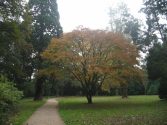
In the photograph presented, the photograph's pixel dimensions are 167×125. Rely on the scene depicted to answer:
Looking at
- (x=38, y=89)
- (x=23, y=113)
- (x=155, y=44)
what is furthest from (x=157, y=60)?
(x=38, y=89)

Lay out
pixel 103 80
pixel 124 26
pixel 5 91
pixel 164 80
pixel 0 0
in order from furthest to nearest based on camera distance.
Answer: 1. pixel 124 26
2. pixel 164 80
3. pixel 103 80
4. pixel 0 0
5. pixel 5 91

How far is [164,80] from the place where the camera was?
3897 cm

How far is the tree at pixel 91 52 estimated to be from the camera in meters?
33.1

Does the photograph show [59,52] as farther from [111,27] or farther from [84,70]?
[111,27]

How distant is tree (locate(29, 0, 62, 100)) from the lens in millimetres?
45375

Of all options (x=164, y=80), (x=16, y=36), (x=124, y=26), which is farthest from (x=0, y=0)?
(x=124, y=26)


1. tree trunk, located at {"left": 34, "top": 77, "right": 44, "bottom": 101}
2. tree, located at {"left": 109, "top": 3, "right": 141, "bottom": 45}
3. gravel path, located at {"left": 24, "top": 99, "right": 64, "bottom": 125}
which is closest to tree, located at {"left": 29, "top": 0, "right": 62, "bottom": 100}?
tree trunk, located at {"left": 34, "top": 77, "right": 44, "bottom": 101}

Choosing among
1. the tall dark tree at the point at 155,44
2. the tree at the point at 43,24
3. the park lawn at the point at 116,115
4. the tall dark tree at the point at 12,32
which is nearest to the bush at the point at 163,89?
the tall dark tree at the point at 155,44

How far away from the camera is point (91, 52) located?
3447cm

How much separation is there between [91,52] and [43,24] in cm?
1370

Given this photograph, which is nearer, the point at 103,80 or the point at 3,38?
the point at 3,38

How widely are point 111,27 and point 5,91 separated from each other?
37.2m

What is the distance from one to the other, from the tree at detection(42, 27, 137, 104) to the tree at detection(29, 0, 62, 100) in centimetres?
1076

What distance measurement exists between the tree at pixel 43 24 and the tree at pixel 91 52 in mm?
10764
